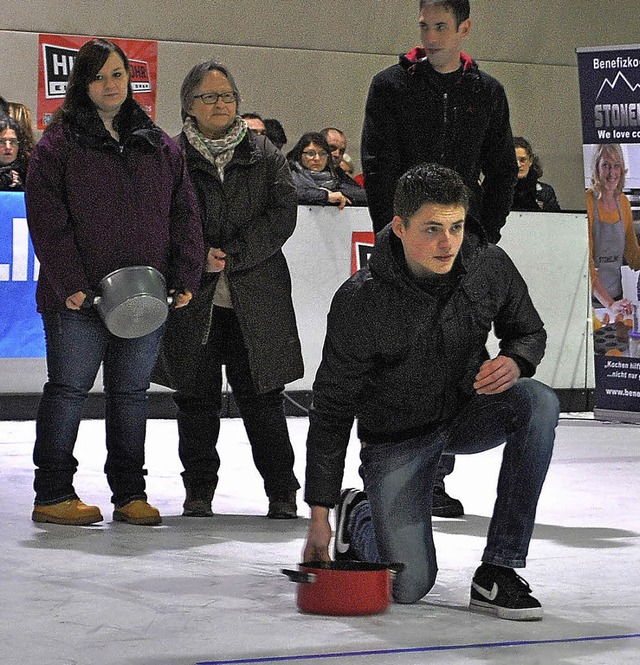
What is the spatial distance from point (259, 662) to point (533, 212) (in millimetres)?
5509

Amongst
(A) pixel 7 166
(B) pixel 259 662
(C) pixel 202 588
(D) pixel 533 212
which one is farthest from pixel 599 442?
(B) pixel 259 662

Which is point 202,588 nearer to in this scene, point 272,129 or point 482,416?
point 482,416

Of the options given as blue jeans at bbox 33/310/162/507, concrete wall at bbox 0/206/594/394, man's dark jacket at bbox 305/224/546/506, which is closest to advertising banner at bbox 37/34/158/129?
concrete wall at bbox 0/206/594/394

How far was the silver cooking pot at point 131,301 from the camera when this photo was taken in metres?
4.25

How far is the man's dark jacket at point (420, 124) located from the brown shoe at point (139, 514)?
1119 mm

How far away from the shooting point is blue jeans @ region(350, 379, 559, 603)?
325 cm

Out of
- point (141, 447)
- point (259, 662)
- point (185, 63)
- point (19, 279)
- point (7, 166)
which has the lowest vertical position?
point (259, 662)

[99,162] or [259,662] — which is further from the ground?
[99,162]

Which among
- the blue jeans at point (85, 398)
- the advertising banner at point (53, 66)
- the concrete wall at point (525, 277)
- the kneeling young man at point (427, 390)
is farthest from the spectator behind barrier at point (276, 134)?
the kneeling young man at point (427, 390)

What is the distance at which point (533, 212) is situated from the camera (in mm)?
7996

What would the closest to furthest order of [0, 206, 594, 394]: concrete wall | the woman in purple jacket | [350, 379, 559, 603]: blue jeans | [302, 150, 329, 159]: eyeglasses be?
[350, 379, 559, 603]: blue jeans, the woman in purple jacket, [0, 206, 594, 394]: concrete wall, [302, 150, 329, 159]: eyeglasses

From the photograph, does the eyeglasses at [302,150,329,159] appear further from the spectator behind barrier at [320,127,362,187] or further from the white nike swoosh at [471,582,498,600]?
the white nike swoosh at [471,582,498,600]

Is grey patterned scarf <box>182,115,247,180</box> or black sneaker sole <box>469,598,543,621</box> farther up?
grey patterned scarf <box>182,115,247,180</box>

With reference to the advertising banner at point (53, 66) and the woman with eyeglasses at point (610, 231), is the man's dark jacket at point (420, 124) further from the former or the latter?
the advertising banner at point (53, 66)
